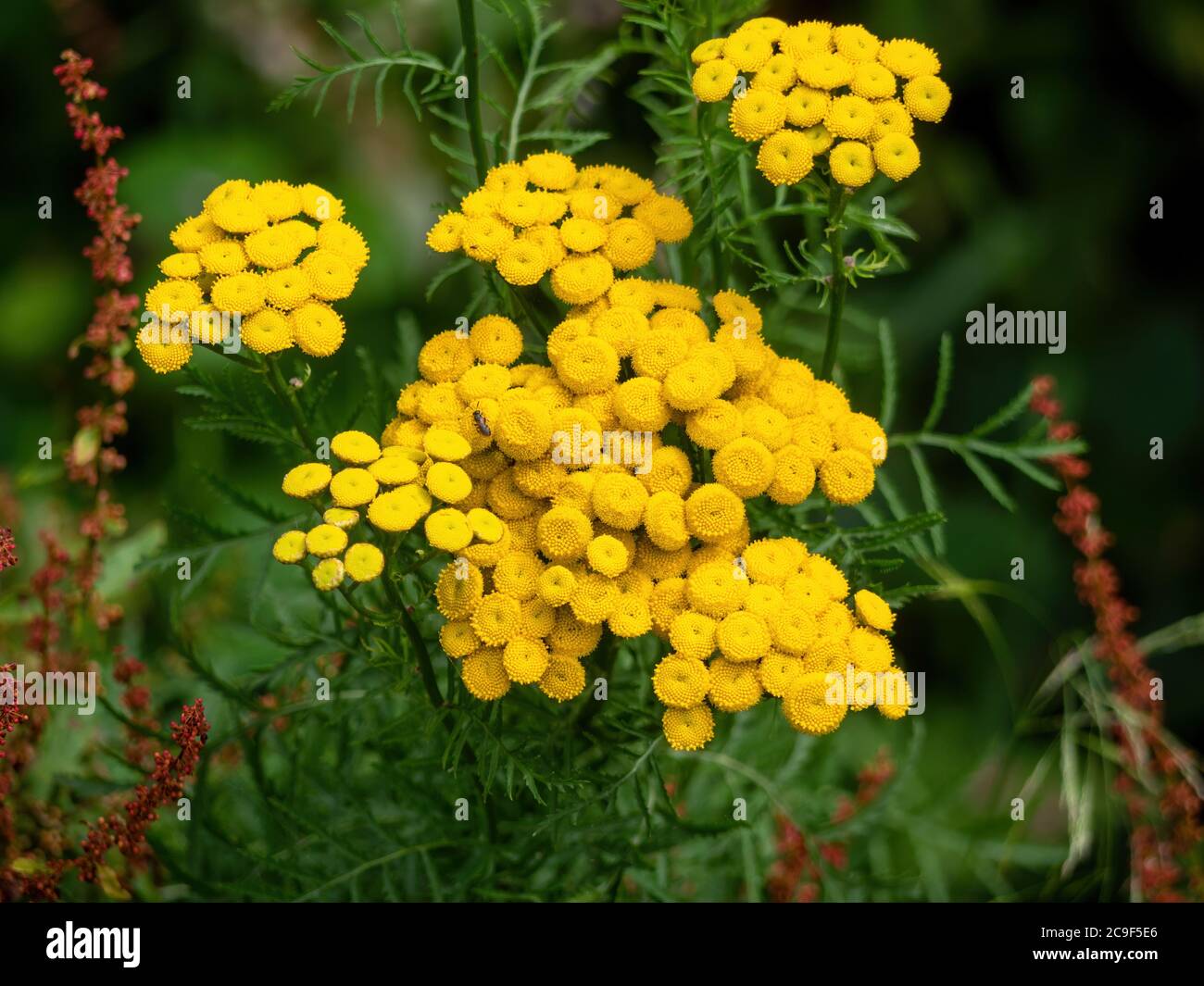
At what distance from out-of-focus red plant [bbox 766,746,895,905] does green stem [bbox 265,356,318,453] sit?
0.89 m

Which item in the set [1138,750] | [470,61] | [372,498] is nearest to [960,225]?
[1138,750]

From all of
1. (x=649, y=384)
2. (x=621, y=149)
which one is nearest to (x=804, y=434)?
(x=649, y=384)

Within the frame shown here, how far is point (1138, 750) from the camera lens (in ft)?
6.23

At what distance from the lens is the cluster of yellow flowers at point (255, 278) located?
1345 mm

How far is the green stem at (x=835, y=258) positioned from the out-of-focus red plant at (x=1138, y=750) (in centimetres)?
45

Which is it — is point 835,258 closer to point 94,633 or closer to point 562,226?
point 562,226

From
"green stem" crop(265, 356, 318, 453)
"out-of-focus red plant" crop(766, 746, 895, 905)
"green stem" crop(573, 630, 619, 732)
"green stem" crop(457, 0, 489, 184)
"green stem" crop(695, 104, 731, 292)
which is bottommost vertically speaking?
"out-of-focus red plant" crop(766, 746, 895, 905)

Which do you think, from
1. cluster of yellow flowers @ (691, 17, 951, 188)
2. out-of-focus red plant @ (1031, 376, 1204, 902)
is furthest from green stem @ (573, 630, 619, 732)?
out-of-focus red plant @ (1031, 376, 1204, 902)

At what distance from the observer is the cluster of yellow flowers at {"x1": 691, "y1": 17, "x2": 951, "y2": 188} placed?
1.37 meters

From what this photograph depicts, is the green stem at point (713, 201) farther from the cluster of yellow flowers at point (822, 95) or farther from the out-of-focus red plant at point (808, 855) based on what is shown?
the out-of-focus red plant at point (808, 855)

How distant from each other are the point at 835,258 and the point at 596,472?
360 millimetres

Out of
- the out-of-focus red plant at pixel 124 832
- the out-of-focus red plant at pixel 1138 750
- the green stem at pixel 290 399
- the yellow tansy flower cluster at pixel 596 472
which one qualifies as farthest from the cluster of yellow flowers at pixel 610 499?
the out-of-focus red plant at pixel 1138 750

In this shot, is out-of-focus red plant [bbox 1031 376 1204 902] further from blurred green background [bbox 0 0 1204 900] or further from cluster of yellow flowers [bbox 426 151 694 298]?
blurred green background [bbox 0 0 1204 900]
